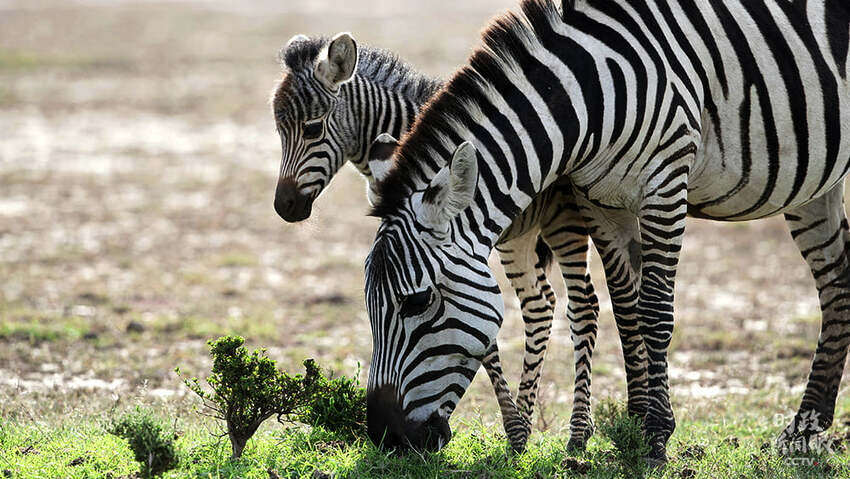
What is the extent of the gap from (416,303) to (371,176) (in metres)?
1.80

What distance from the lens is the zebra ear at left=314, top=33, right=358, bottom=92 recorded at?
6691mm

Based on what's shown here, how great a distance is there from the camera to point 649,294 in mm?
5773

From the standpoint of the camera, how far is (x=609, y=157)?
5.59 m

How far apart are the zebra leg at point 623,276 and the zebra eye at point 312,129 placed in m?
1.98

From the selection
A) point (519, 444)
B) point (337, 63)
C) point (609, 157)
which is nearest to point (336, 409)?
point (519, 444)

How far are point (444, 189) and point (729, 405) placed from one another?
444 centimetres

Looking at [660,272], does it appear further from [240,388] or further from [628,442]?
[240,388]

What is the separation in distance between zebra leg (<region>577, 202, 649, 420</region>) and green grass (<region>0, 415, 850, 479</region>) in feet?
1.84

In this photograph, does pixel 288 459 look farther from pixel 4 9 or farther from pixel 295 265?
pixel 4 9

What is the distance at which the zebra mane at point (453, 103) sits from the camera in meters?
5.14

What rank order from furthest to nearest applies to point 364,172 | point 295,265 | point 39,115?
point 39,115
point 295,265
point 364,172

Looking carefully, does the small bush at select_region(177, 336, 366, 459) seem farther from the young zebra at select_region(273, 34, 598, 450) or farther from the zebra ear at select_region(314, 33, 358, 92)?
the zebra ear at select_region(314, 33, 358, 92)

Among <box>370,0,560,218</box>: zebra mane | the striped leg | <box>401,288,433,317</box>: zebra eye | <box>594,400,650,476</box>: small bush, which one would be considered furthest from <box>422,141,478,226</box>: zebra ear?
<box>594,400,650,476</box>: small bush

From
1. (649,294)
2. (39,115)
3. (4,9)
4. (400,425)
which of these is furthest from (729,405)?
(4,9)
